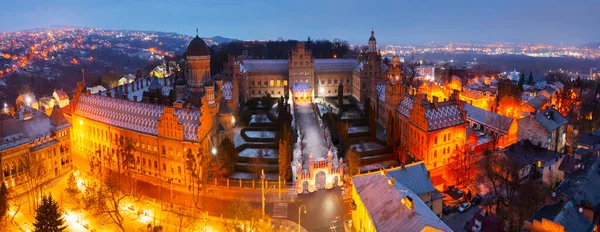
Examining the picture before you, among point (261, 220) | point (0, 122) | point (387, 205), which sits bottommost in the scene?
point (261, 220)

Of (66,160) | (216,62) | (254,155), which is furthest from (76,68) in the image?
(254,155)

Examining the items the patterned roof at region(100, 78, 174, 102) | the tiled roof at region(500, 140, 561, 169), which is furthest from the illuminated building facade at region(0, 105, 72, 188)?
the tiled roof at region(500, 140, 561, 169)

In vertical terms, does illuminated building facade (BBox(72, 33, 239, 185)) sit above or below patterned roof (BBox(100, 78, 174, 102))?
below

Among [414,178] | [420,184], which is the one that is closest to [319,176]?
[414,178]

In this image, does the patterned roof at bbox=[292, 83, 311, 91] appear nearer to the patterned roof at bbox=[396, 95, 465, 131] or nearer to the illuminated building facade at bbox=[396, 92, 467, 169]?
the illuminated building facade at bbox=[396, 92, 467, 169]

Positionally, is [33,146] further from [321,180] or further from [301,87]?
[301,87]

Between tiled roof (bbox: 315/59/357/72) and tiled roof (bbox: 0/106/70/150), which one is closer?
tiled roof (bbox: 0/106/70/150)

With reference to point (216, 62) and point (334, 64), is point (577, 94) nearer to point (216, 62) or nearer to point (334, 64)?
point (334, 64)
